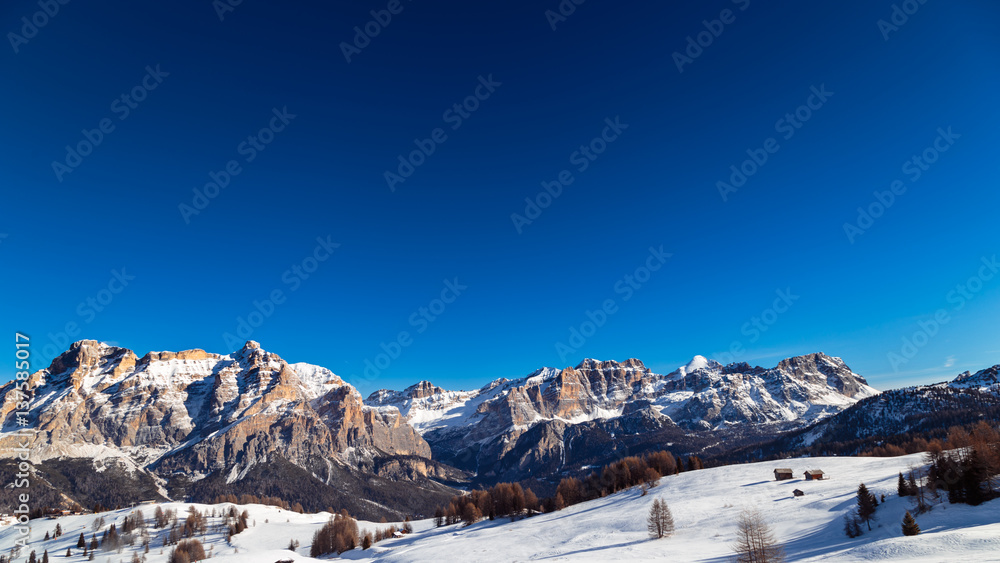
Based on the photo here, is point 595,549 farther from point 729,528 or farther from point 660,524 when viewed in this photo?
point 729,528

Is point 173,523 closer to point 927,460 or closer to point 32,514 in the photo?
point 32,514

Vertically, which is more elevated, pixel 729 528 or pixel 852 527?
pixel 852 527

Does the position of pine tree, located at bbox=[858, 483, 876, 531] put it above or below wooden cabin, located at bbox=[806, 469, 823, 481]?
above

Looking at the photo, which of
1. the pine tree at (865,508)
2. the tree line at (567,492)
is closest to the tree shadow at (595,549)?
the pine tree at (865,508)

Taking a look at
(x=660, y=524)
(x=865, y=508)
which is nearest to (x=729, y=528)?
(x=660, y=524)

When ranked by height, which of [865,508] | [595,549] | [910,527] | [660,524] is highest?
[910,527]

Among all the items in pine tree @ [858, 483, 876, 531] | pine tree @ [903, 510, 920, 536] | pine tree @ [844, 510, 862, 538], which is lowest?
pine tree @ [844, 510, 862, 538]

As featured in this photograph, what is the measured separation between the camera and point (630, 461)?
145 meters

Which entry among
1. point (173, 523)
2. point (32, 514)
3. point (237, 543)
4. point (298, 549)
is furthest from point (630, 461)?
point (32, 514)

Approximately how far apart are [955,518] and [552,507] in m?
92.7

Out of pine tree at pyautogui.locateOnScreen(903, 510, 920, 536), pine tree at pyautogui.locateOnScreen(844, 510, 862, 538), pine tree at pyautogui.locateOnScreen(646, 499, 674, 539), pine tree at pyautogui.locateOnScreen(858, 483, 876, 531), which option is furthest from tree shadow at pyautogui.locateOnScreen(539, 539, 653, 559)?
pine tree at pyautogui.locateOnScreen(903, 510, 920, 536)

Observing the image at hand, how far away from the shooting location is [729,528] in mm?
63406

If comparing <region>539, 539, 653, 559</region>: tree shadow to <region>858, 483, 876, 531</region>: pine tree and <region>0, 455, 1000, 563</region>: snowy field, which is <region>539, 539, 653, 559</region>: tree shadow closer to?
<region>0, 455, 1000, 563</region>: snowy field

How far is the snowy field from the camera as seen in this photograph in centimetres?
3656
